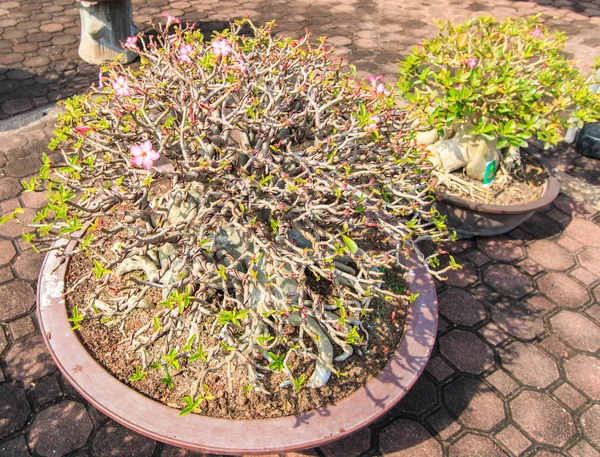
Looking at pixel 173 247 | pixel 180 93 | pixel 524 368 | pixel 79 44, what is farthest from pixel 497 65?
pixel 79 44

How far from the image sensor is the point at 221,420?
211 cm

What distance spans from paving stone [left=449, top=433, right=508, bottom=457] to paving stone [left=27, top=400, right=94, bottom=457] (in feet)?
6.90

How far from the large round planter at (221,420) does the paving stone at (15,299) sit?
36.9 inches

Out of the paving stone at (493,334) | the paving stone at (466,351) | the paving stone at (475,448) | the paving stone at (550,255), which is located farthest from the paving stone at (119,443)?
the paving stone at (550,255)

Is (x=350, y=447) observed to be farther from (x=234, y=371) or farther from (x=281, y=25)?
(x=281, y=25)

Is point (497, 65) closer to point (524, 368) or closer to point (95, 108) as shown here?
point (524, 368)

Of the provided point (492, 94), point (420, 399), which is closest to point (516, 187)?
point (492, 94)

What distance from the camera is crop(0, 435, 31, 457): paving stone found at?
2559 mm

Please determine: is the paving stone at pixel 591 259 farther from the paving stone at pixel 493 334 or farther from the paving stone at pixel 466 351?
the paving stone at pixel 466 351

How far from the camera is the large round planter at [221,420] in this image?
2.06 m

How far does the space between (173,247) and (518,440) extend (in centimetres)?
228

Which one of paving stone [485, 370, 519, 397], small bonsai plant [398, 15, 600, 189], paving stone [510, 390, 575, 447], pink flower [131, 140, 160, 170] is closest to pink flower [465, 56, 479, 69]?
small bonsai plant [398, 15, 600, 189]

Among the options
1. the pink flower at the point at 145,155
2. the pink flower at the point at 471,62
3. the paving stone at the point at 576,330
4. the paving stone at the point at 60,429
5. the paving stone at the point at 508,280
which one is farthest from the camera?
the paving stone at the point at 508,280

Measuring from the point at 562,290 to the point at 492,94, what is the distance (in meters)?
1.63
